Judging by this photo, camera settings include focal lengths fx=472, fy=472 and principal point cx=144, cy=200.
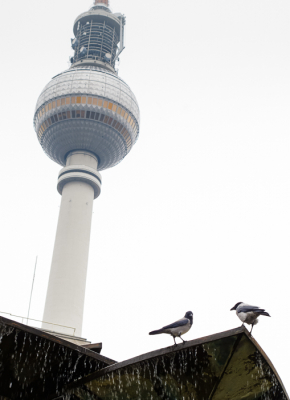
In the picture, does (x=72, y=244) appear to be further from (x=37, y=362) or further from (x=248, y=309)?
(x=248, y=309)

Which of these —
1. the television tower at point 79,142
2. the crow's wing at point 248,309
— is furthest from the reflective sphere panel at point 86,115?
the crow's wing at point 248,309

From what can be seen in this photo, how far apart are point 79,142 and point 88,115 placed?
3.44 m

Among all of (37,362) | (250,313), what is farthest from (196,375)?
(37,362)

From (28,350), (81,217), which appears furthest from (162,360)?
(81,217)

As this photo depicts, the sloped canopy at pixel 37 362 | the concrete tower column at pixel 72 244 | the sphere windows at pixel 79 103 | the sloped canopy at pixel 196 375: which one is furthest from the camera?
the sphere windows at pixel 79 103

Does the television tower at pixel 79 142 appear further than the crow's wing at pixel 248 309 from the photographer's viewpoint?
Yes

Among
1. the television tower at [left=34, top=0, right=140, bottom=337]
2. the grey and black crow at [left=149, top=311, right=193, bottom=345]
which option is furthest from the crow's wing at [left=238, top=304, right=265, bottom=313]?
the television tower at [left=34, top=0, right=140, bottom=337]

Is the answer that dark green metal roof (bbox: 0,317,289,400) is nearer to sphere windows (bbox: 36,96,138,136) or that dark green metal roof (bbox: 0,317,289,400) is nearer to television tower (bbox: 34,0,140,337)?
television tower (bbox: 34,0,140,337)

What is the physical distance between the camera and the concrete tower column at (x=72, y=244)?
4716 cm

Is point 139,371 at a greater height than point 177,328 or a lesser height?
lesser

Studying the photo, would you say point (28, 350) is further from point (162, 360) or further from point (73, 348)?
point (162, 360)

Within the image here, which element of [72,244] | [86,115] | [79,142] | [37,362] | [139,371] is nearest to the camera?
[139,371]

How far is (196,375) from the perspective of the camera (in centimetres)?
1192

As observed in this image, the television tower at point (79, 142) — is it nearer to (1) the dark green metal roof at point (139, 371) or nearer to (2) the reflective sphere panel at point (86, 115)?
(2) the reflective sphere panel at point (86, 115)
